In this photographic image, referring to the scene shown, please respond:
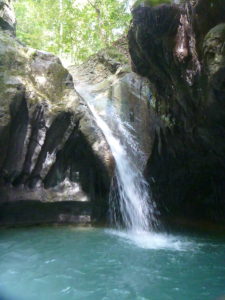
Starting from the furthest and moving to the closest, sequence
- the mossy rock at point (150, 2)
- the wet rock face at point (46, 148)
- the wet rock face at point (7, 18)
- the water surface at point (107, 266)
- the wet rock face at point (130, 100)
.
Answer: the wet rock face at point (7, 18), the wet rock face at point (130, 100), the wet rock face at point (46, 148), the mossy rock at point (150, 2), the water surface at point (107, 266)

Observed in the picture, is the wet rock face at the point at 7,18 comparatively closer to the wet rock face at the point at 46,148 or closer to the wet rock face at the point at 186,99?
the wet rock face at the point at 46,148

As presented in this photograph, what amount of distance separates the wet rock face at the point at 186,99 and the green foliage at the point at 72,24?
1063 centimetres

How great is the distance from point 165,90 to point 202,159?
2187 millimetres

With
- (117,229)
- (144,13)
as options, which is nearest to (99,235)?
(117,229)

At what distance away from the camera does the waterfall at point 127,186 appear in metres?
9.33

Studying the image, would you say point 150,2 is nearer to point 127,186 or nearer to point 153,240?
point 127,186

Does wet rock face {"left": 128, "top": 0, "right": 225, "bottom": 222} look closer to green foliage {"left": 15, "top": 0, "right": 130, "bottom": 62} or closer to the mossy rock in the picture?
the mossy rock

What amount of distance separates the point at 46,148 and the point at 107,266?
13.7 feet

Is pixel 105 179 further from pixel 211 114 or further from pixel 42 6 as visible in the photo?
pixel 42 6

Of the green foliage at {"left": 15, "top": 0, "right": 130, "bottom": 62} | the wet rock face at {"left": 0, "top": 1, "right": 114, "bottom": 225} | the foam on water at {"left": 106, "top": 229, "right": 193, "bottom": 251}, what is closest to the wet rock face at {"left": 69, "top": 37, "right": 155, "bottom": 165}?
the wet rock face at {"left": 0, "top": 1, "right": 114, "bottom": 225}

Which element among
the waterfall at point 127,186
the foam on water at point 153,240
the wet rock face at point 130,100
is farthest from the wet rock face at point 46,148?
the wet rock face at point 130,100

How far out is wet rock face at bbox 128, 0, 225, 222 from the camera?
6934mm

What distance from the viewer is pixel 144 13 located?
7.58 meters

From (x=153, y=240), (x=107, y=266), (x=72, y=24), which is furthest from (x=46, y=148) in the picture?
(x=72, y=24)
